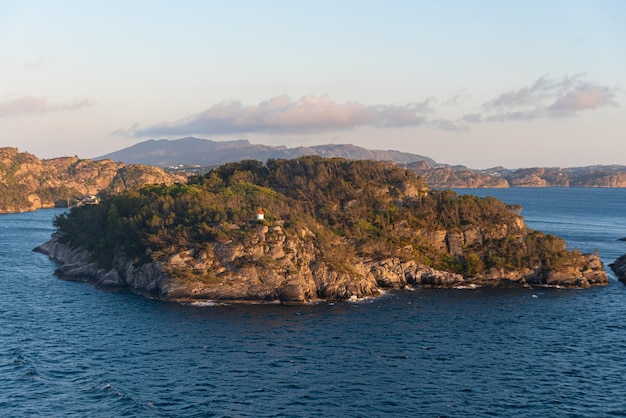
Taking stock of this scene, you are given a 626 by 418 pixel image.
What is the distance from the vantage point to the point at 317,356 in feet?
234

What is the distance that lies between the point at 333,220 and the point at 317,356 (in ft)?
179

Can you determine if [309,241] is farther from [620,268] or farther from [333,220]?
[620,268]

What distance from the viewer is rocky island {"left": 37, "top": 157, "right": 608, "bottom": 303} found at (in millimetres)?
99562

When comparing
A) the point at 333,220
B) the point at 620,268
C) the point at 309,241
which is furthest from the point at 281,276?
the point at 620,268

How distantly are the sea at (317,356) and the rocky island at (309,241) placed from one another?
5.34m

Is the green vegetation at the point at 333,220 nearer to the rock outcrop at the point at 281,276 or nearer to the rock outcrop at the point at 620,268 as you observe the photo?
the rock outcrop at the point at 281,276

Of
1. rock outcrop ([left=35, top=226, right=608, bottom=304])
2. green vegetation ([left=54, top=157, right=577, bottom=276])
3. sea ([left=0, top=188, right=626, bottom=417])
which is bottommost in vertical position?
sea ([left=0, top=188, right=626, bottom=417])

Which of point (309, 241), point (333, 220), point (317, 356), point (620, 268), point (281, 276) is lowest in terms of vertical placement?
point (317, 356)

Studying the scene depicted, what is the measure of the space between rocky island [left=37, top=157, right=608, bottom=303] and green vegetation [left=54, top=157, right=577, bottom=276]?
0.87ft

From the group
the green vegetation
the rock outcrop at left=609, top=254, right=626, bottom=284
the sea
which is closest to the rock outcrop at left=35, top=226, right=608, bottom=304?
the green vegetation

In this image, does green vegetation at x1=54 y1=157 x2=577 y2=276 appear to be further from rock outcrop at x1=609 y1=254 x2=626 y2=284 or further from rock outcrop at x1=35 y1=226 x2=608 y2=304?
rock outcrop at x1=609 y1=254 x2=626 y2=284

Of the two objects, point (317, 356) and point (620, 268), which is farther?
point (620, 268)

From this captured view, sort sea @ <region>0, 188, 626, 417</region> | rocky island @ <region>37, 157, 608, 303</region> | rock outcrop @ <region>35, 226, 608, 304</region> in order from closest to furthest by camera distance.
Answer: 1. sea @ <region>0, 188, 626, 417</region>
2. rock outcrop @ <region>35, 226, 608, 304</region>
3. rocky island @ <region>37, 157, 608, 303</region>

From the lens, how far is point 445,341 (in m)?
77.6
